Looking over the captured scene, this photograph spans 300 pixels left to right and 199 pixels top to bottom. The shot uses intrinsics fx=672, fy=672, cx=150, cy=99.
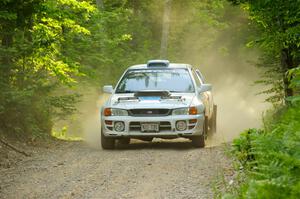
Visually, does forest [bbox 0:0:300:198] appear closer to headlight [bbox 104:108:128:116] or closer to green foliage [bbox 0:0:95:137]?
green foliage [bbox 0:0:95:137]

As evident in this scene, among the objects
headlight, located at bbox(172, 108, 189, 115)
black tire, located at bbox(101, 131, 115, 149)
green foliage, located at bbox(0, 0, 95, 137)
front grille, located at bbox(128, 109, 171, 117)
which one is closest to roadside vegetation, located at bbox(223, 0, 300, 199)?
headlight, located at bbox(172, 108, 189, 115)

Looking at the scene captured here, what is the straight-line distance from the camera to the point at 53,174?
35.6 ft

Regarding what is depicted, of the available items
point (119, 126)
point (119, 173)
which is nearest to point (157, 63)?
point (119, 126)

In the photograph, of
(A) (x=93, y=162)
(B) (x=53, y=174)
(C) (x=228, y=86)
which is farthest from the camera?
(C) (x=228, y=86)

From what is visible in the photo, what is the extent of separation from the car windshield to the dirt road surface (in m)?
1.41

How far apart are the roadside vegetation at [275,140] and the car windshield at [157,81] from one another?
2.07 meters

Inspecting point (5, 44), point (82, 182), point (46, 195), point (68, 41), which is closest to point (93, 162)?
point (82, 182)

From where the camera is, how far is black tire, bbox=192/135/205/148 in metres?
14.2

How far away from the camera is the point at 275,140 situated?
5.80 m

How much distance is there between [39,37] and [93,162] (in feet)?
16.1

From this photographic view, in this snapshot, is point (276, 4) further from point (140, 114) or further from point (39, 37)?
point (39, 37)

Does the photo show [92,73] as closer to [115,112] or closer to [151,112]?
[115,112]

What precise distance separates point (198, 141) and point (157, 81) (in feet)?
6.43

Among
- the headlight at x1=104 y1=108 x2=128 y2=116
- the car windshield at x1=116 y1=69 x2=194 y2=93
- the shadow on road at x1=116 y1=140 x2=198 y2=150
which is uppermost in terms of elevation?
the car windshield at x1=116 y1=69 x2=194 y2=93
